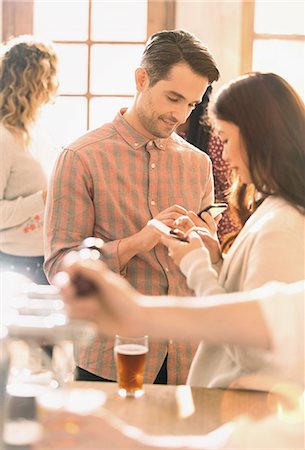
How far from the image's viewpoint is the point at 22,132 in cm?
302

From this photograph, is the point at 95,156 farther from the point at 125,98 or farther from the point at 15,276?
the point at 125,98

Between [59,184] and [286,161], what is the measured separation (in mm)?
725

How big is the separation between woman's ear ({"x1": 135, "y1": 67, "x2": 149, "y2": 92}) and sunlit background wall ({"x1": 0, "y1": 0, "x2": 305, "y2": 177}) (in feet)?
6.12

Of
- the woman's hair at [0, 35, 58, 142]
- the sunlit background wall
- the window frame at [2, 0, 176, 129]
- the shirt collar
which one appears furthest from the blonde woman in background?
the window frame at [2, 0, 176, 129]

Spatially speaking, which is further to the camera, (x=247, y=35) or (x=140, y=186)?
(x=247, y=35)

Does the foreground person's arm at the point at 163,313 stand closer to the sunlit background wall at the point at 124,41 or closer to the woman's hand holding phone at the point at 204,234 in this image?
the woman's hand holding phone at the point at 204,234

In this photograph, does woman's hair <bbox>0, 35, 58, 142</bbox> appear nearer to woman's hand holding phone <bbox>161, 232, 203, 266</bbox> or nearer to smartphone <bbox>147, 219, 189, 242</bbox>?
smartphone <bbox>147, 219, 189, 242</bbox>

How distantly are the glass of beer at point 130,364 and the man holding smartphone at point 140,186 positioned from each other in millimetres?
416

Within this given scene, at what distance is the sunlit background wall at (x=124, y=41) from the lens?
4055 millimetres

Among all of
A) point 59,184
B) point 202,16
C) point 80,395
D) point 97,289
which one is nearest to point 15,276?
point 80,395

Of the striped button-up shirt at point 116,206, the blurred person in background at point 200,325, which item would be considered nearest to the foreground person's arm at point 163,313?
the blurred person in background at point 200,325

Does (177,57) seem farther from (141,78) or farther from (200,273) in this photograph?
(200,273)

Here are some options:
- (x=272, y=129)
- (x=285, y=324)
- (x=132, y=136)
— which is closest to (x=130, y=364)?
(x=272, y=129)

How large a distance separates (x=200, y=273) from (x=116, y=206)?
2.16 feet
